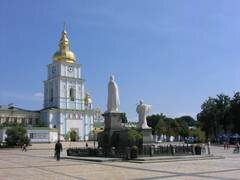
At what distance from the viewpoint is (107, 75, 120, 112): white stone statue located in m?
36.3

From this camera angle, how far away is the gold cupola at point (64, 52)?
4286 inches

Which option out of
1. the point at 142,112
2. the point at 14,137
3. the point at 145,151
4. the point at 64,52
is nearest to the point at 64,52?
the point at 64,52

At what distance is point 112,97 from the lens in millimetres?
36594

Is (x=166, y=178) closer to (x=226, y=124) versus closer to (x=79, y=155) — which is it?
(x=79, y=155)

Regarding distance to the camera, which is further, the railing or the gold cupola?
the gold cupola

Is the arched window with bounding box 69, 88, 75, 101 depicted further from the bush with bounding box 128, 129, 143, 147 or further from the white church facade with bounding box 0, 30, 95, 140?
the bush with bounding box 128, 129, 143, 147

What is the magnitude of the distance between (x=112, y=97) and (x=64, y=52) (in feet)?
248

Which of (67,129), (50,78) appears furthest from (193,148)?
(50,78)

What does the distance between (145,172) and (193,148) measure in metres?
14.8

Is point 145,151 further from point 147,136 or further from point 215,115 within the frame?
point 215,115

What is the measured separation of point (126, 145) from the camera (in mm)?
33781

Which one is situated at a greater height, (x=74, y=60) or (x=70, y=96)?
(x=74, y=60)

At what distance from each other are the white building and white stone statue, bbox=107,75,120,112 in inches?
2787

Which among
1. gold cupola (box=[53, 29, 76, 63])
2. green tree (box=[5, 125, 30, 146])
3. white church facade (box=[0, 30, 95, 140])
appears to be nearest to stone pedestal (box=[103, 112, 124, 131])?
green tree (box=[5, 125, 30, 146])
